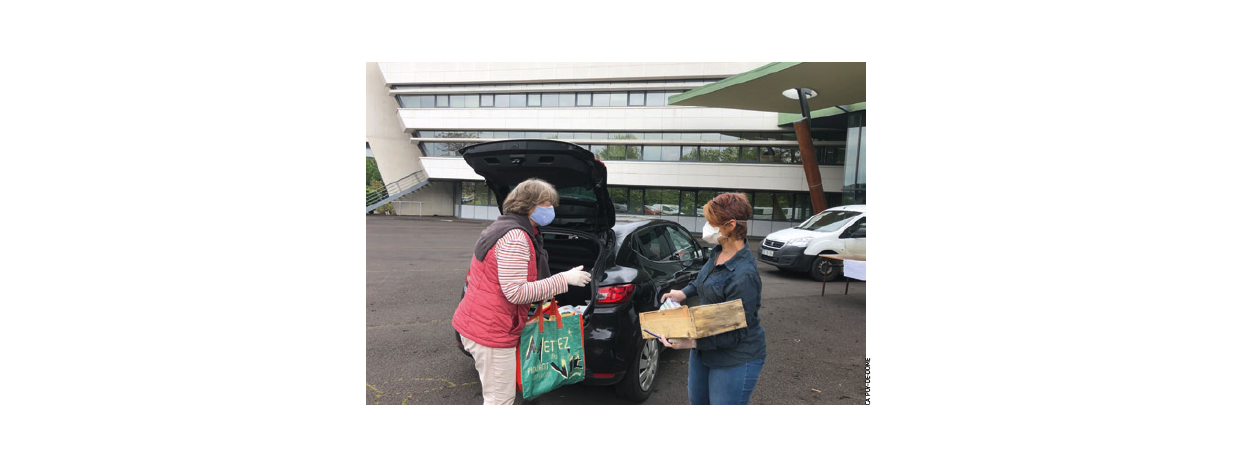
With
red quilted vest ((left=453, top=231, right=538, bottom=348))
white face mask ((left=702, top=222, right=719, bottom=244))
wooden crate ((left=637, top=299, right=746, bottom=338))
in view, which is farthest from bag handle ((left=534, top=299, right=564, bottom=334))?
white face mask ((left=702, top=222, right=719, bottom=244))

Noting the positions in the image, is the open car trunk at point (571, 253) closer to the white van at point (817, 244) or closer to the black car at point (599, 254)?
the black car at point (599, 254)

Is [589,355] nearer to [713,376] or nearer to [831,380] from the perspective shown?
[713,376]

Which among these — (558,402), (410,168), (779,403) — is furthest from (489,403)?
(410,168)

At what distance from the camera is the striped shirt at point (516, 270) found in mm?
1971

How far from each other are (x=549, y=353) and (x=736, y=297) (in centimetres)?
100

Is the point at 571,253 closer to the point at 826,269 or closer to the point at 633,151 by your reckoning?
the point at 633,151

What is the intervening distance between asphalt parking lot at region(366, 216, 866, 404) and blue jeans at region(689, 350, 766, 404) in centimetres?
86

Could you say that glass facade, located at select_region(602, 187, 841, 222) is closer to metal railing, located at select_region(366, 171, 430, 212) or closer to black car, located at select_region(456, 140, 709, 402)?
black car, located at select_region(456, 140, 709, 402)

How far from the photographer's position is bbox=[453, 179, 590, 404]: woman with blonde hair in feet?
6.51

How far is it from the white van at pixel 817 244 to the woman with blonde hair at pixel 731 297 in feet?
8.16

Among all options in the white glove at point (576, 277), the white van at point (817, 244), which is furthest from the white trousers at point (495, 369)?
the white van at point (817, 244)

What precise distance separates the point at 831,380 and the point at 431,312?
3.87 metres

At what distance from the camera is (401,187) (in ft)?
17.0

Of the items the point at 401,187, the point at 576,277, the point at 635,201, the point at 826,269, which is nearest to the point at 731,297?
the point at 576,277
